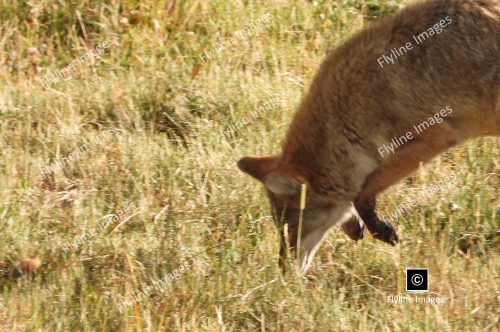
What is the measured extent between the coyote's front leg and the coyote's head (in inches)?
6.8

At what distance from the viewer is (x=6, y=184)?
805cm

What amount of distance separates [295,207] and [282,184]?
8.3 inches

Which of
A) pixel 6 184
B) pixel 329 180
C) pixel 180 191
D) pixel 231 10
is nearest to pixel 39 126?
pixel 6 184

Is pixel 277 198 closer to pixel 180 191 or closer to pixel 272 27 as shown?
pixel 180 191

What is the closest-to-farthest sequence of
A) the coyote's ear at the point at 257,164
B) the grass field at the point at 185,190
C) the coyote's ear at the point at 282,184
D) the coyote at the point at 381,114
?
the grass field at the point at 185,190, the coyote at the point at 381,114, the coyote's ear at the point at 282,184, the coyote's ear at the point at 257,164

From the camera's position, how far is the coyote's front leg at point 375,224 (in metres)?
7.21

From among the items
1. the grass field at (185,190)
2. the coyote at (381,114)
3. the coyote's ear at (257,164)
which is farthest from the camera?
the coyote's ear at (257,164)

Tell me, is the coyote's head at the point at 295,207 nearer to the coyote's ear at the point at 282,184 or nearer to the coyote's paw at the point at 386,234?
the coyote's ear at the point at 282,184

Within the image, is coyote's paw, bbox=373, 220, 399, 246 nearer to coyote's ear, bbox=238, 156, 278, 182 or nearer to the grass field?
the grass field

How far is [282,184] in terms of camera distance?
23.5ft

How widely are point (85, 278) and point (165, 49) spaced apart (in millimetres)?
3310

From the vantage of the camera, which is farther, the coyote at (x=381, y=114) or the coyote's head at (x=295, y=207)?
the coyote's head at (x=295, y=207)

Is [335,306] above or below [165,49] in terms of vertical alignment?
below

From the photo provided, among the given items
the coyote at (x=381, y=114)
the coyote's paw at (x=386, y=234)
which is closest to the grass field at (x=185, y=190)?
the coyote's paw at (x=386, y=234)
